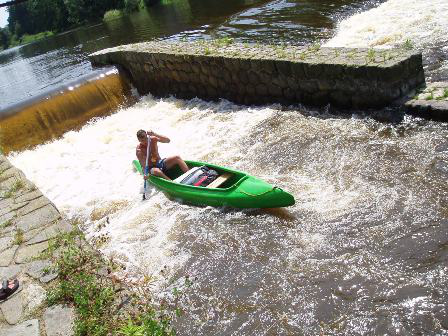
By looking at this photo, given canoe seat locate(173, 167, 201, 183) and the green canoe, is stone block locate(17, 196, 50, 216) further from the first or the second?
canoe seat locate(173, 167, 201, 183)

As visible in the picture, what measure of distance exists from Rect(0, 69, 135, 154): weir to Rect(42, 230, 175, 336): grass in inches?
260

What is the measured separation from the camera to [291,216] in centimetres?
537

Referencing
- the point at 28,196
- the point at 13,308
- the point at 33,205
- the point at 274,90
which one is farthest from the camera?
the point at 274,90

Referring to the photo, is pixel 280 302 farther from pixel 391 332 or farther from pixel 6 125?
pixel 6 125

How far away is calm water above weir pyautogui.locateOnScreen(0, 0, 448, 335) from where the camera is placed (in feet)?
12.9

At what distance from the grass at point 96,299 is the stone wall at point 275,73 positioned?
4922mm

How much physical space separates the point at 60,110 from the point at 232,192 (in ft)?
24.0

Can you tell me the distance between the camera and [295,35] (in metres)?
12.9

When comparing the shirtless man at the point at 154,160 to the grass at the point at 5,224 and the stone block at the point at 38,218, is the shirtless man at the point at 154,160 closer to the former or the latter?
the stone block at the point at 38,218

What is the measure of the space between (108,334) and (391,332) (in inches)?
92.6

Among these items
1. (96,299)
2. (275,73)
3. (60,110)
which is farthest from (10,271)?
(60,110)

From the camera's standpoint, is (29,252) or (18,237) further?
(18,237)

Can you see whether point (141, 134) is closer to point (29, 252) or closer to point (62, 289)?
point (29, 252)

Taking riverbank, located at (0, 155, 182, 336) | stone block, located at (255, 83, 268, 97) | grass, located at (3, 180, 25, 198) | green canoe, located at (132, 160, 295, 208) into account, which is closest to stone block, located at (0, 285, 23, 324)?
riverbank, located at (0, 155, 182, 336)
